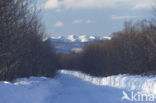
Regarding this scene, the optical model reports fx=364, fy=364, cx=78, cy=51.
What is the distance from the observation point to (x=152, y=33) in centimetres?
3588

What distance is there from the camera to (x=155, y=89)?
792 inches

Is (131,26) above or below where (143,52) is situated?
above

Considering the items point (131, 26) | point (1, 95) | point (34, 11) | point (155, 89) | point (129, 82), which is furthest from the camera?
point (131, 26)

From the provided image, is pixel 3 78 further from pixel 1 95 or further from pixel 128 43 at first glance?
pixel 128 43

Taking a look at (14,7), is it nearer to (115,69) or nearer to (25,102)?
(25,102)

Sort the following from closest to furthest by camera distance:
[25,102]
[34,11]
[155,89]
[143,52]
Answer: [25,102] → [155,89] → [34,11] → [143,52]

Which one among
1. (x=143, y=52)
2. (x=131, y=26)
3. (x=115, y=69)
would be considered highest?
(x=131, y=26)

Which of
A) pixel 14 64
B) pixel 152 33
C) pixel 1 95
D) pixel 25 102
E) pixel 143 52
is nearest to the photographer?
pixel 1 95

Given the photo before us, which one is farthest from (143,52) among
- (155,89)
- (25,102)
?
(25,102)

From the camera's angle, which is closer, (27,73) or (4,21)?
(4,21)

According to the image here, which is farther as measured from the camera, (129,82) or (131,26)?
(131,26)

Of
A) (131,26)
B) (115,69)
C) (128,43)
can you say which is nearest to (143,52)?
(128,43)

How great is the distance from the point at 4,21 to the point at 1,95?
875 centimetres

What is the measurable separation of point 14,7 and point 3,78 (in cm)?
465
